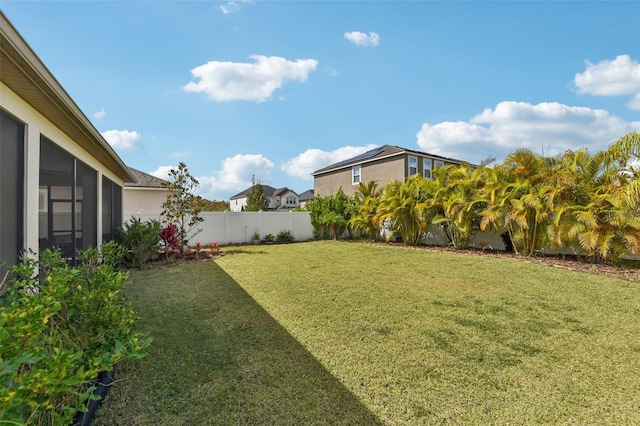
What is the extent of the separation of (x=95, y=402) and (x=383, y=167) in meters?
18.3

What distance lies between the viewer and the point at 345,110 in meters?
12.6

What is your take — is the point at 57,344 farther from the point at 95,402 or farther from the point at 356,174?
the point at 356,174

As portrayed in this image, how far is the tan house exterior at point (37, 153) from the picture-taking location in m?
2.72

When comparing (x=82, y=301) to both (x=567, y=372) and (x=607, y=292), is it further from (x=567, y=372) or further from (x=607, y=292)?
(x=607, y=292)

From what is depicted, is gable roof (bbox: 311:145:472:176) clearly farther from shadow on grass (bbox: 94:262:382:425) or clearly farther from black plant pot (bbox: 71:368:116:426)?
black plant pot (bbox: 71:368:116:426)

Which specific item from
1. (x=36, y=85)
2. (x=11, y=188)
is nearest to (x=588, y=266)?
(x=36, y=85)

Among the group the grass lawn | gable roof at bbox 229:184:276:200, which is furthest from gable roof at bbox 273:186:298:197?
the grass lawn

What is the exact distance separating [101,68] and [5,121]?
4242 millimetres

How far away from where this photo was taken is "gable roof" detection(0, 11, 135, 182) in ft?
7.37

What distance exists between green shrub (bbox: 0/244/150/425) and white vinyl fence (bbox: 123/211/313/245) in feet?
Answer: 33.7

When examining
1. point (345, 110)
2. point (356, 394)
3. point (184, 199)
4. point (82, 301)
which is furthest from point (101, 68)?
point (345, 110)

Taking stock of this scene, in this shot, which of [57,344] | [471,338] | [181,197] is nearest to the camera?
[57,344]

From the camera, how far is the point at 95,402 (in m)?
2.22

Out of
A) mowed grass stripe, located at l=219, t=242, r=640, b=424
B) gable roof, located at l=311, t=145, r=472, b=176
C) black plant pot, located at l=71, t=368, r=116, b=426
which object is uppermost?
gable roof, located at l=311, t=145, r=472, b=176
